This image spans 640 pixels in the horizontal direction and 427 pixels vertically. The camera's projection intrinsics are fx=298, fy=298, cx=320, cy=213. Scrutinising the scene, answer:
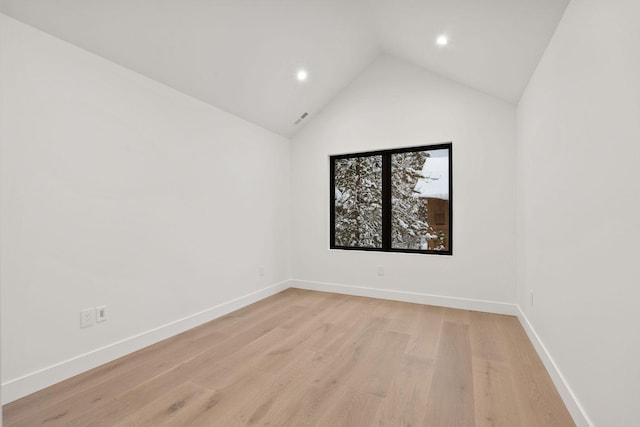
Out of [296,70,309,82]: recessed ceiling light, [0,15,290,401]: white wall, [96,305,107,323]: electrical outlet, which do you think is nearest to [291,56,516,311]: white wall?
[296,70,309,82]: recessed ceiling light

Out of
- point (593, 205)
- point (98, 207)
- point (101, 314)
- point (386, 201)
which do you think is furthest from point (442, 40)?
point (101, 314)

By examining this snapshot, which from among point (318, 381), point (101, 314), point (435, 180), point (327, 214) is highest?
point (435, 180)

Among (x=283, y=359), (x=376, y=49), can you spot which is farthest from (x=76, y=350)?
(x=376, y=49)

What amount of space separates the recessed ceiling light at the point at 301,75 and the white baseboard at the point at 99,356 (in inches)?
103

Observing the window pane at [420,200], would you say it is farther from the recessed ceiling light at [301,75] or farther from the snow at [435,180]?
the recessed ceiling light at [301,75]

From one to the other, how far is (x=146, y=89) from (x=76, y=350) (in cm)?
202

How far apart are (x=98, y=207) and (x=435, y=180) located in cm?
336

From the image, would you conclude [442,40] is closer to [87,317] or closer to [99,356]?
[87,317]

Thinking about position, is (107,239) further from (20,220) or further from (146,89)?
(146,89)

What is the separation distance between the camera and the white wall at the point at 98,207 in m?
1.76

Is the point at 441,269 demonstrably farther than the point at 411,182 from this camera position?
No

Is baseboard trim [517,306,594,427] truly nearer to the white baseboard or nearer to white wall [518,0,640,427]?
white wall [518,0,640,427]

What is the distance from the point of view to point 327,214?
13.6 ft

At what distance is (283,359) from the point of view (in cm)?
221
